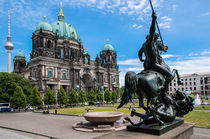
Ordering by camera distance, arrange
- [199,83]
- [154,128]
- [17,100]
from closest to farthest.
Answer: [154,128] → [17,100] → [199,83]

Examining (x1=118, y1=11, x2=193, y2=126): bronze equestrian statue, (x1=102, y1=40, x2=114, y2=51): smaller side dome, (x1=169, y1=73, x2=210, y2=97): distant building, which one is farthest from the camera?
(x1=169, y1=73, x2=210, y2=97): distant building

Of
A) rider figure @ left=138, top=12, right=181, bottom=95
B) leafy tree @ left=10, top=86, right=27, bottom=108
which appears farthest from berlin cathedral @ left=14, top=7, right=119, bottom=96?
rider figure @ left=138, top=12, right=181, bottom=95

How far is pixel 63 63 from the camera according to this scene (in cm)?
7394

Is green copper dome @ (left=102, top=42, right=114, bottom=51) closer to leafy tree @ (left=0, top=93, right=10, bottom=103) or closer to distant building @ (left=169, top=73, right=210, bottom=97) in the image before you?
distant building @ (left=169, top=73, right=210, bottom=97)

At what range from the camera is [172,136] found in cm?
689

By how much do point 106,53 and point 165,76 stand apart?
310 feet

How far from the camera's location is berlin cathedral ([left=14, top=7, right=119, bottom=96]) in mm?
66188

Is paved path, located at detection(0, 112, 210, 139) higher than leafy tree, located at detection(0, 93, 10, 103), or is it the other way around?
leafy tree, located at detection(0, 93, 10, 103)

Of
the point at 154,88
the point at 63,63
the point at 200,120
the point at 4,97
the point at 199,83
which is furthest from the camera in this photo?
the point at 199,83

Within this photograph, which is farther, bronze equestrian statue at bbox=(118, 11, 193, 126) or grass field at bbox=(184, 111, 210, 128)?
grass field at bbox=(184, 111, 210, 128)

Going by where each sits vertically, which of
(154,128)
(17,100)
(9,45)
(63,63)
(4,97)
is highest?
(9,45)

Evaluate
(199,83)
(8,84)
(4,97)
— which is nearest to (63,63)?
(8,84)

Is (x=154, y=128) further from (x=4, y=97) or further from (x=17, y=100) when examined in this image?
(x=4, y=97)

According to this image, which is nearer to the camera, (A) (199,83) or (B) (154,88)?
(B) (154,88)
